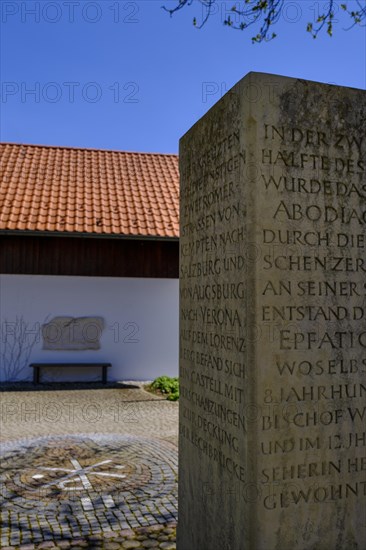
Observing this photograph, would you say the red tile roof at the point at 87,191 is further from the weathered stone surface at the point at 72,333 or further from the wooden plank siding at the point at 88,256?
the weathered stone surface at the point at 72,333

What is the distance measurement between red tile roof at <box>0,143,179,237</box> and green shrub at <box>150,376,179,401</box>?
3.26 meters

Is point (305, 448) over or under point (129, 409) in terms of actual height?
over

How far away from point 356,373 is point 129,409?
693cm

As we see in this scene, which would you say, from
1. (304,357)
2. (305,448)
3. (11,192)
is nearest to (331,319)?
(304,357)

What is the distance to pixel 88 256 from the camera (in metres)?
11.9

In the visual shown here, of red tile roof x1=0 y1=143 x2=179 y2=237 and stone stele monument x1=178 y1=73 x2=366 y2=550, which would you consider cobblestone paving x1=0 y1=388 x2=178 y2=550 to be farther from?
red tile roof x1=0 y1=143 x2=179 y2=237

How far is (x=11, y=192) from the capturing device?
12.5 m

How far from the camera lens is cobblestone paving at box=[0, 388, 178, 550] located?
386 cm

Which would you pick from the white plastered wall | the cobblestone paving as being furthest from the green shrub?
the cobblestone paving

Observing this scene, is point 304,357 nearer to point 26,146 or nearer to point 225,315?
point 225,315

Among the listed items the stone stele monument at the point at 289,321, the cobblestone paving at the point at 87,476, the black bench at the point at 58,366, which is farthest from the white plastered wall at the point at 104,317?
the stone stele monument at the point at 289,321

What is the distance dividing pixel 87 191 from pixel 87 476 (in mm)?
9065

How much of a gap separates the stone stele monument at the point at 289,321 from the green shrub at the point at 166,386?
7.78 m

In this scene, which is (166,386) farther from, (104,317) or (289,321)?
(289,321)
